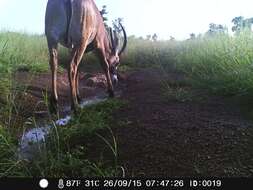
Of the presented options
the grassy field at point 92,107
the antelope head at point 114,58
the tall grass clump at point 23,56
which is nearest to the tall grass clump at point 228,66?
the grassy field at point 92,107

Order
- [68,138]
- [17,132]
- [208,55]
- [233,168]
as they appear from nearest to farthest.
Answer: [233,168]
[68,138]
[17,132]
[208,55]

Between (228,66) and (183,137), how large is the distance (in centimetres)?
222

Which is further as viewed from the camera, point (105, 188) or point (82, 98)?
point (82, 98)

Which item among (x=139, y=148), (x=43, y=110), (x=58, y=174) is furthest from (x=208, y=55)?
(x=58, y=174)

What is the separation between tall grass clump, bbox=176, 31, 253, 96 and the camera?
4715mm

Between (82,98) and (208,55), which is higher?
(208,55)

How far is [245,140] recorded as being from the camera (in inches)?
136

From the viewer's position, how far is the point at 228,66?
18.1 ft

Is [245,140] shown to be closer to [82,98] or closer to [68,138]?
[68,138]

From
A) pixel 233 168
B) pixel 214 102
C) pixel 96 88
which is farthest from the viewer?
pixel 96 88

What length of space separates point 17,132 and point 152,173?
172cm

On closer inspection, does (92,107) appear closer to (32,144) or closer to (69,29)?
(69,29)

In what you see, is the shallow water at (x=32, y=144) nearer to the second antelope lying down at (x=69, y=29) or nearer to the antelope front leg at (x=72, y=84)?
the antelope front leg at (x=72, y=84)

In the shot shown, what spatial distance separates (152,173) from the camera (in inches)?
119
